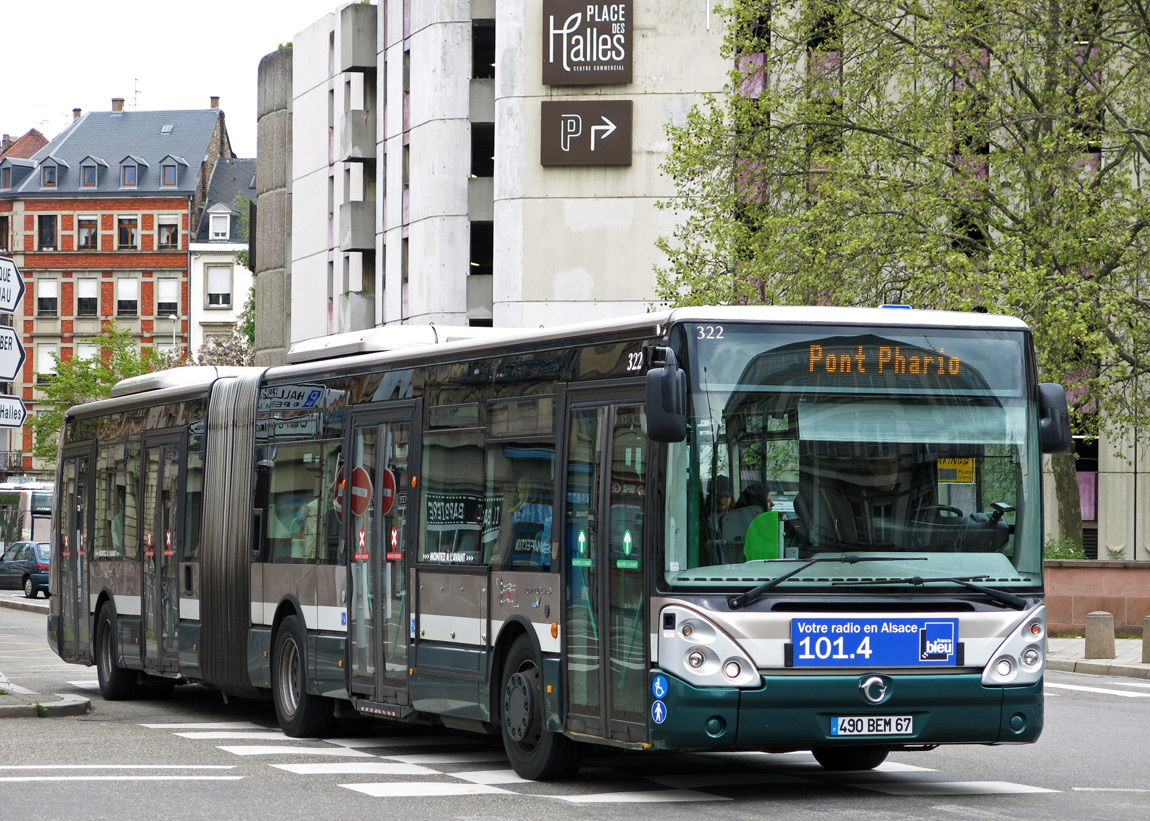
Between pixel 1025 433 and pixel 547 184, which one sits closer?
pixel 1025 433

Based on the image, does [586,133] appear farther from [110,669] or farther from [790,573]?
[790,573]

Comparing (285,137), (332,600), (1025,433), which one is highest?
(285,137)

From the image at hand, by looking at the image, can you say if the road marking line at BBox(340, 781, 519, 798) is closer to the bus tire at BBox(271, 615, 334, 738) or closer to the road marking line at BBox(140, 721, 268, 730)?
the bus tire at BBox(271, 615, 334, 738)

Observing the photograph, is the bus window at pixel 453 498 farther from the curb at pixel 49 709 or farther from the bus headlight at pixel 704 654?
the curb at pixel 49 709

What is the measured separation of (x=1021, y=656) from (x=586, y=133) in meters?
43.1

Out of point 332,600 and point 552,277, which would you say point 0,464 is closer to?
point 552,277

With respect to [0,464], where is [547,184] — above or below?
above

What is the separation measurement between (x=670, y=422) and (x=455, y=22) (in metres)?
47.0

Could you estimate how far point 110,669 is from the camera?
20.0m

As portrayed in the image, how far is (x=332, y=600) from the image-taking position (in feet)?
50.1

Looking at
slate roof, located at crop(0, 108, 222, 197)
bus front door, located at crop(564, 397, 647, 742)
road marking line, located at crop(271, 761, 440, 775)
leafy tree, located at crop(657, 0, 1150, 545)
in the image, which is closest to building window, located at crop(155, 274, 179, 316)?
slate roof, located at crop(0, 108, 222, 197)

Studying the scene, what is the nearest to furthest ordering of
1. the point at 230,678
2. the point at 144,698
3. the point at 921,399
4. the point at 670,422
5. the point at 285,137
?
1. the point at 670,422
2. the point at 921,399
3. the point at 230,678
4. the point at 144,698
5. the point at 285,137

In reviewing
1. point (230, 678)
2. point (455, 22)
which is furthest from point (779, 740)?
point (455, 22)

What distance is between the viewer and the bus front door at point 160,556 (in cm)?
1861
